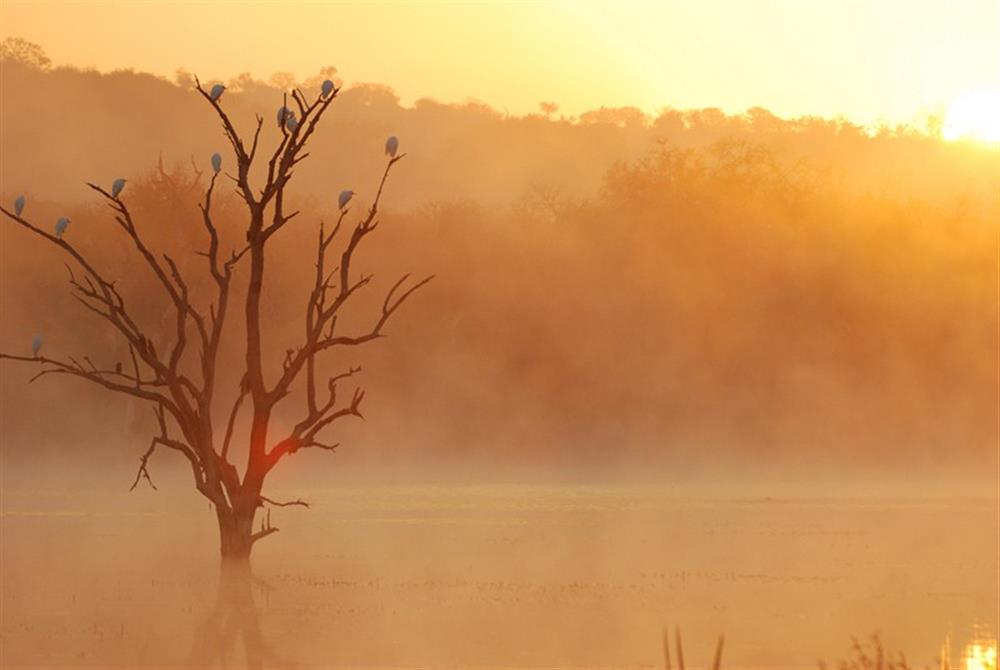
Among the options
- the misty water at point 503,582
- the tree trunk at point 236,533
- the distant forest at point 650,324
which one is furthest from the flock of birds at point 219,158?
the distant forest at point 650,324

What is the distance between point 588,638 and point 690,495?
16688 millimetres

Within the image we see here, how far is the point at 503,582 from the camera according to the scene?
19.3 metres

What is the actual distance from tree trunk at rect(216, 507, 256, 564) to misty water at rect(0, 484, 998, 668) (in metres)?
0.38

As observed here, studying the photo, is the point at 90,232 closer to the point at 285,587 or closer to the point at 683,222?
the point at 683,222

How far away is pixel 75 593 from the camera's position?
18703 millimetres

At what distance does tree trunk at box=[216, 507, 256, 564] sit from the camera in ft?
61.5

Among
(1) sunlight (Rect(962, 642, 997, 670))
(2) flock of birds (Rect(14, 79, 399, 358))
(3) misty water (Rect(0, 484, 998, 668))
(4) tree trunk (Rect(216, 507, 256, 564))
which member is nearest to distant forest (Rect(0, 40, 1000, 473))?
(3) misty water (Rect(0, 484, 998, 668))

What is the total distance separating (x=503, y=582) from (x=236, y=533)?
275 centimetres

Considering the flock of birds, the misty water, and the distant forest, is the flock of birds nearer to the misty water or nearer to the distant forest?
the misty water

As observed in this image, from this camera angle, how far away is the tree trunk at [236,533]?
1873 centimetres

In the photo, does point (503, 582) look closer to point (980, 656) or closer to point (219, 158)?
point (219, 158)

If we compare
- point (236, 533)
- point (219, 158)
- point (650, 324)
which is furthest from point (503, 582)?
point (650, 324)

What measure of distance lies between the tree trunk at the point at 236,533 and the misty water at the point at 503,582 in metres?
0.38

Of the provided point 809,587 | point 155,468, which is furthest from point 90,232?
point 809,587
